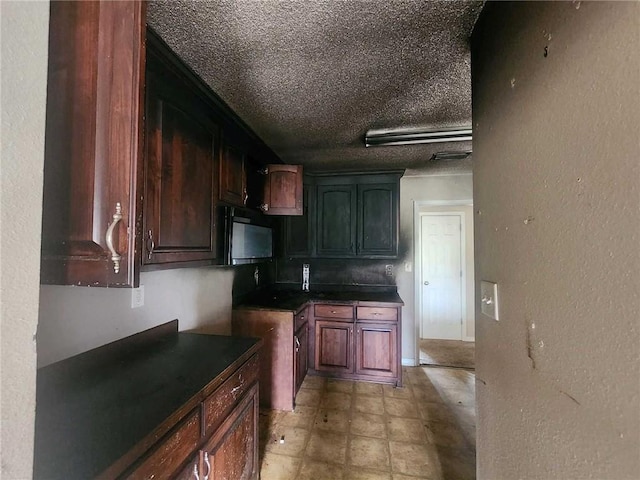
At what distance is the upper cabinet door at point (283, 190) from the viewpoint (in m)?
2.40

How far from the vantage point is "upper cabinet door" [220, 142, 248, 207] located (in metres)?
1.76

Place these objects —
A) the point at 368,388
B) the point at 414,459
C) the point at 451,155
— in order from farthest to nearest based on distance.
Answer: the point at 368,388, the point at 451,155, the point at 414,459

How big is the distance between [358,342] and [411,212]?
1.67 m

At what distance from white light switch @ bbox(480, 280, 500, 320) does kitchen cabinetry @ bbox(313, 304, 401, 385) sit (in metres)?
1.73

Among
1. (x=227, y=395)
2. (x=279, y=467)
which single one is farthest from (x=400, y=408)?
(x=227, y=395)

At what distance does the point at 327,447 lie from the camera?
188 centimetres

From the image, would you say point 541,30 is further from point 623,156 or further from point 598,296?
point 598,296

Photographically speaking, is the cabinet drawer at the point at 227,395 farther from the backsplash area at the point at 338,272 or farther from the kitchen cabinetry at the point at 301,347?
the backsplash area at the point at 338,272

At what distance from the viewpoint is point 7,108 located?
485 millimetres

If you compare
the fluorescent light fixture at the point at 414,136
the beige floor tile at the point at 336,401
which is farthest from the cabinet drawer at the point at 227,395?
the fluorescent light fixture at the point at 414,136

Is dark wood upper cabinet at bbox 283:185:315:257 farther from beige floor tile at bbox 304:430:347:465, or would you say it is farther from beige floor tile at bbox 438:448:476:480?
beige floor tile at bbox 438:448:476:480

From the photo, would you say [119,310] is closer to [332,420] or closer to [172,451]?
[172,451]

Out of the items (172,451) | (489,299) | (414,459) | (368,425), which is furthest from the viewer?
(368,425)

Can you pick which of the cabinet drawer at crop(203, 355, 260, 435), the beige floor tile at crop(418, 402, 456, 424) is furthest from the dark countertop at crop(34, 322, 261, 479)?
the beige floor tile at crop(418, 402, 456, 424)
